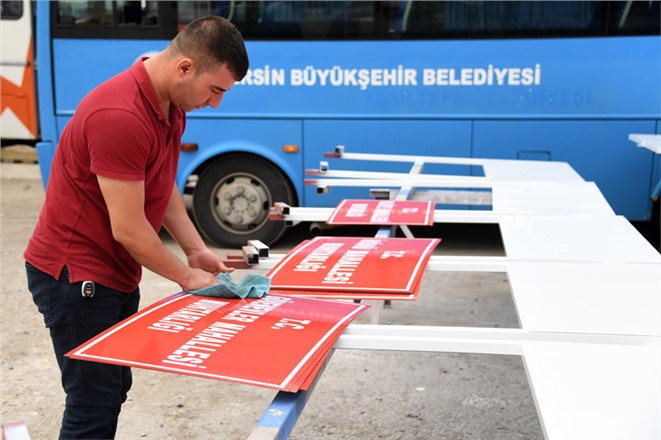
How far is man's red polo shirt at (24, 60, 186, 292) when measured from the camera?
6.22 ft

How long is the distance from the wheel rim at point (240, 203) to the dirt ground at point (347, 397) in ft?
6.95

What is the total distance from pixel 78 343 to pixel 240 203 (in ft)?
14.5

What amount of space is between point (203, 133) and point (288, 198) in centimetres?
90

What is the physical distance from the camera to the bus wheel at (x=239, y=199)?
6.42m

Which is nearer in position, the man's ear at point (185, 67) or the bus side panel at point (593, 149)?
the man's ear at point (185, 67)

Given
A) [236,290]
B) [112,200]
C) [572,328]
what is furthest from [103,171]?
[572,328]

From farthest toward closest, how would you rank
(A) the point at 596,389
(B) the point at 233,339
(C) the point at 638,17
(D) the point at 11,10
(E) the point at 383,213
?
(D) the point at 11,10
(C) the point at 638,17
(E) the point at 383,213
(B) the point at 233,339
(A) the point at 596,389

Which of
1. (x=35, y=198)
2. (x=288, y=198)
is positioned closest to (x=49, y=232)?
(x=288, y=198)

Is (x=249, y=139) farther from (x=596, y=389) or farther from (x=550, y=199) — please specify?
(x=596, y=389)

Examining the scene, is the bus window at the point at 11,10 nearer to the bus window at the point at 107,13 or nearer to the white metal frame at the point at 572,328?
the bus window at the point at 107,13

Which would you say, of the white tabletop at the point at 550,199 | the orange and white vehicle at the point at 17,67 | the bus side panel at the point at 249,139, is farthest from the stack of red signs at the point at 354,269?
the orange and white vehicle at the point at 17,67

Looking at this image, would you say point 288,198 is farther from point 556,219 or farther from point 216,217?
point 556,219

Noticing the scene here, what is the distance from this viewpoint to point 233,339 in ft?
5.66

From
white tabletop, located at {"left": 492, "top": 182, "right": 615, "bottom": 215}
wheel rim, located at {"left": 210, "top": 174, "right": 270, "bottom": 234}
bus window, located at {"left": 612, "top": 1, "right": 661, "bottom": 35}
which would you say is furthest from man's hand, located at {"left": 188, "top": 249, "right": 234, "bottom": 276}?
bus window, located at {"left": 612, "top": 1, "right": 661, "bottom": 35}
